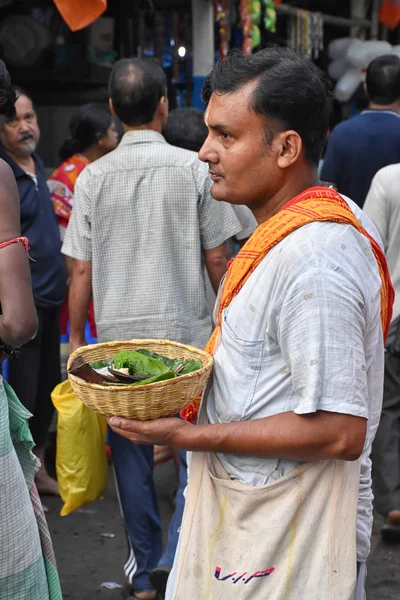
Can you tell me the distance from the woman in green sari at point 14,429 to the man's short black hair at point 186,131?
1.94 metres

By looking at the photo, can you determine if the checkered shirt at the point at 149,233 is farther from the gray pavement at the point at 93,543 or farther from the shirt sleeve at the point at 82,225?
the gray pavement at the point at 93,543

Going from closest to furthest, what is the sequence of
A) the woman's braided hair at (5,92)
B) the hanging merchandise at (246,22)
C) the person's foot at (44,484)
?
the woman's braided hair at (5,92) < the person's foot at (44,484) < the hanging merchandise at (246,22)

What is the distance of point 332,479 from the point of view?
172 centimetres

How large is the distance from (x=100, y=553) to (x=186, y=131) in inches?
77.0

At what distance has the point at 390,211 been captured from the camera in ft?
13.9

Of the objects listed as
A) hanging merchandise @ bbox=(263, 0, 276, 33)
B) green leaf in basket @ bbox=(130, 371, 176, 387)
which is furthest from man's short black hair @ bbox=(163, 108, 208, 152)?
hanging merchandise @ bbox=(263, 0, 276, 33)

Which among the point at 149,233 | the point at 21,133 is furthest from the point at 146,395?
the point at 21,133

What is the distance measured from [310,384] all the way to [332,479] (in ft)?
0.73

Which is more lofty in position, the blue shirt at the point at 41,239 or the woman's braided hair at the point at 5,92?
the woman's braided hair at the point at 5,92

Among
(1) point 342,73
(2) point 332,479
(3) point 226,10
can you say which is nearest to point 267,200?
(2) point 332,479

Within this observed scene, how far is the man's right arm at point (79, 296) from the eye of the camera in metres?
3.67

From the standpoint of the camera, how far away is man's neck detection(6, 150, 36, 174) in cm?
472

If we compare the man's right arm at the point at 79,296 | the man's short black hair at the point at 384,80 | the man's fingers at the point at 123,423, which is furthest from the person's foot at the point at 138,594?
the man's short black hair at the point at 384,80

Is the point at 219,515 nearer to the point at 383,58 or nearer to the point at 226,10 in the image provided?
the point at 383,58
